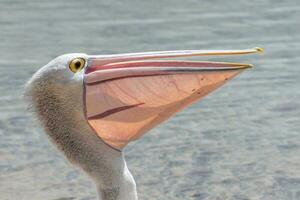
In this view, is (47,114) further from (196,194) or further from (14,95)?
(14,95)

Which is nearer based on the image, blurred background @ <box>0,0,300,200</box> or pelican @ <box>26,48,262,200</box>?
pelican @ <box>26,48,262,200</box>

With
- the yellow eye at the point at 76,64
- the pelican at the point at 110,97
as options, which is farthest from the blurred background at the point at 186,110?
the yellow eye at the point at 76,64

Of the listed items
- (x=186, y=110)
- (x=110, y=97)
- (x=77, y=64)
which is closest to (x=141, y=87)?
(x=110, y=97)

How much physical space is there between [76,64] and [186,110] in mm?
4243

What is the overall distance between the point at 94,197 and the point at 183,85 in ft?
8.90

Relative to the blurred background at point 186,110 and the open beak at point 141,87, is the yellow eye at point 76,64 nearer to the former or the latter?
the open beak at point 141,87

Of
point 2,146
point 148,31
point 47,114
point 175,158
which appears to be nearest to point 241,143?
point 175,158

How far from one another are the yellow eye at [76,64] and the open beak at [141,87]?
0.16 feet

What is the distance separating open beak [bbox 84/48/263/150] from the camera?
5.18m

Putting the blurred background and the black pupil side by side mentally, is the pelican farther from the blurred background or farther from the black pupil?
the blurred background

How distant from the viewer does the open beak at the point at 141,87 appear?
5176 millimetres

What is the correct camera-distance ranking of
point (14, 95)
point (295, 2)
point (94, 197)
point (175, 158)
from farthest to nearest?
1. point (295, 2)
2. point (14, 95)
3. point (175, 158)
4. point (94, 197)

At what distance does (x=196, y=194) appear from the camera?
7875mm

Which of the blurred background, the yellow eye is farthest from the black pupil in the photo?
the blurred background
